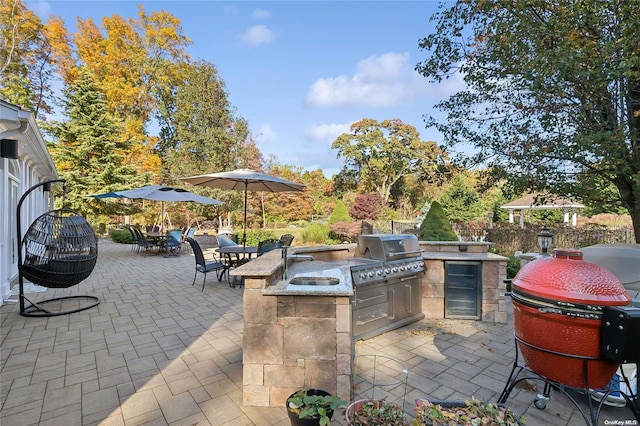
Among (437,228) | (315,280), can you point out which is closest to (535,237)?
(437,228)

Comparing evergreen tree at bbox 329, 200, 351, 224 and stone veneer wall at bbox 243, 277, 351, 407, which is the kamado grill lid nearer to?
stone veneer wall at bbox 243, 277, 351, 407

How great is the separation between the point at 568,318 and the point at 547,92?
3.82 metres

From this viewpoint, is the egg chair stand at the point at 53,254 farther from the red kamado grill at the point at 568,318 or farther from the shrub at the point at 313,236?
the shrub at the point at 313,236

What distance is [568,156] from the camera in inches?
167

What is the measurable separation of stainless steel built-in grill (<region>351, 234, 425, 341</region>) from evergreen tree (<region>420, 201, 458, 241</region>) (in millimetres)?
2963

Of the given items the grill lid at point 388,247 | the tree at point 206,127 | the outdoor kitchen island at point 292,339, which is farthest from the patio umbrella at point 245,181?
the tree at point 206,127

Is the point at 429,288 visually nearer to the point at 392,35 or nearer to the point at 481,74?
the point at 481,74

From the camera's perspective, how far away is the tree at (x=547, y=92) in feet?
11.7

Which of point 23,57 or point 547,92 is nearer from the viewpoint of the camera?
point 547,92

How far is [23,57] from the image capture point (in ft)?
48.2

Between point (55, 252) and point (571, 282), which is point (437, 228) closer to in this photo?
point (571, 282)

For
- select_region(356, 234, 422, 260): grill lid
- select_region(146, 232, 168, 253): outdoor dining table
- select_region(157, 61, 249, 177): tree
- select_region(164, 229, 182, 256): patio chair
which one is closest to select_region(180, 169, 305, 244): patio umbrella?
select_region(356, 234, 422, 260): grill lid

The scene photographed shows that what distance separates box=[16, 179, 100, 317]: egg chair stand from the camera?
13.2 feet

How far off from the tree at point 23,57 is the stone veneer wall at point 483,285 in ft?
56.4
